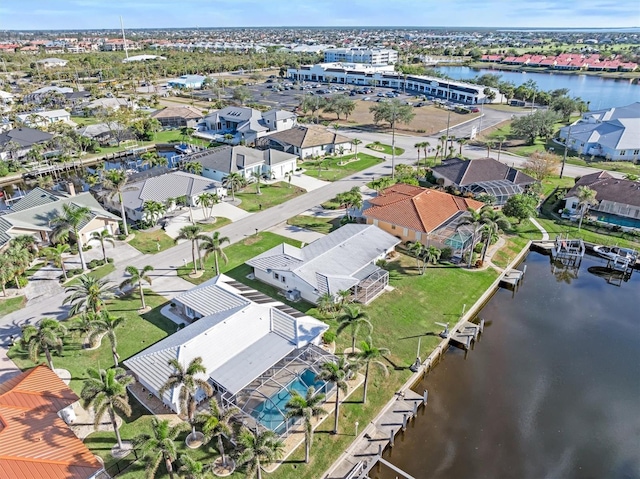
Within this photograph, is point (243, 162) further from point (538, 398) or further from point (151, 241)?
point (538, 398)

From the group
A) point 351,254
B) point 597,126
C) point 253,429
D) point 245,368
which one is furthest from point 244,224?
point 597,126

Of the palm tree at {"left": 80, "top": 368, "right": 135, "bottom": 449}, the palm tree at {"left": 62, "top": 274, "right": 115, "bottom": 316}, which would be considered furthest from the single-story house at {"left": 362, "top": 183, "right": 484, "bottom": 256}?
the palm tree at {"left": 80, "top": 368, "right": 135, "bottom": 449}

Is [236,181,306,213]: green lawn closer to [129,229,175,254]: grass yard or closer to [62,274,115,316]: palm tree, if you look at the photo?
[129,229,175,254]: grass yard

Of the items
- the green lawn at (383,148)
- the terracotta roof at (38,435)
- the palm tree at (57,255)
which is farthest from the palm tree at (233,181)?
the terracotta roof at (38,435)

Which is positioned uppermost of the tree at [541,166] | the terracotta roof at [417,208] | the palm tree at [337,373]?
the tree at [541,166]

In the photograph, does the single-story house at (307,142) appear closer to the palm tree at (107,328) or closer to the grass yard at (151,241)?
the grass yard at (151,241)

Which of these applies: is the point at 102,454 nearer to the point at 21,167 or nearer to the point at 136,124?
the point at 21,167

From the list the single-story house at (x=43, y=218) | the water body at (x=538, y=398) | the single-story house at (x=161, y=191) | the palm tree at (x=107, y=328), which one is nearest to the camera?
the water body at (x=538, y=398)
